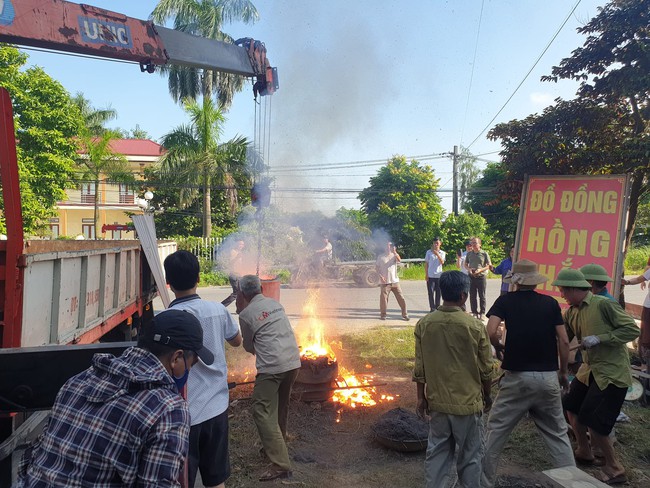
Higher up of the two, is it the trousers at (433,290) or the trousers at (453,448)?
the trousers at (433,290)

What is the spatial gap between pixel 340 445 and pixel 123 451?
3.74 m

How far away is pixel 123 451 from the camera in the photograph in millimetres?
1518

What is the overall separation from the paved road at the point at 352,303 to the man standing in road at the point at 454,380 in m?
5.90

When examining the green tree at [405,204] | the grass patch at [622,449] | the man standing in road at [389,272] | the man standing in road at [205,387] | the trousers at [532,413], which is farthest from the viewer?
the green tree at [405,204]

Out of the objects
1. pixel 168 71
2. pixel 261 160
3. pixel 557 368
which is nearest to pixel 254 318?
pixel 557 368

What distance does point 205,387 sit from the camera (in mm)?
3033

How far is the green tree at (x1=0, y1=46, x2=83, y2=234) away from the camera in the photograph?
18281 millimetres

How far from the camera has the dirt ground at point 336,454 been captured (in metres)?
4.12

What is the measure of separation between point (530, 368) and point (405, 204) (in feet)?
64.6

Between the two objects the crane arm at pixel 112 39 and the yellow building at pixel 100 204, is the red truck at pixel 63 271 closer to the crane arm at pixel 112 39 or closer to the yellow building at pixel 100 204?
the crane arm at pixel 112 39

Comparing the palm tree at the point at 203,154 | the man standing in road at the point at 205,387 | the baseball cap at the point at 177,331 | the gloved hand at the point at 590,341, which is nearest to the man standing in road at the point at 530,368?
the gloved hand at the point at 590,341

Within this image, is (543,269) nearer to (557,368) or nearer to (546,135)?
(546,135)

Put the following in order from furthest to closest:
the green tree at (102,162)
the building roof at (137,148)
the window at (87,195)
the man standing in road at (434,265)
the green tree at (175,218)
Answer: the building roof at (137,148) < the window at (87,195) < the green tree at (175,218) < the green tree at (102,162) < the man standing in road at (434,265)

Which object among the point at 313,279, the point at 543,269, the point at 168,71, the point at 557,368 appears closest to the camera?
the point at 557,368
